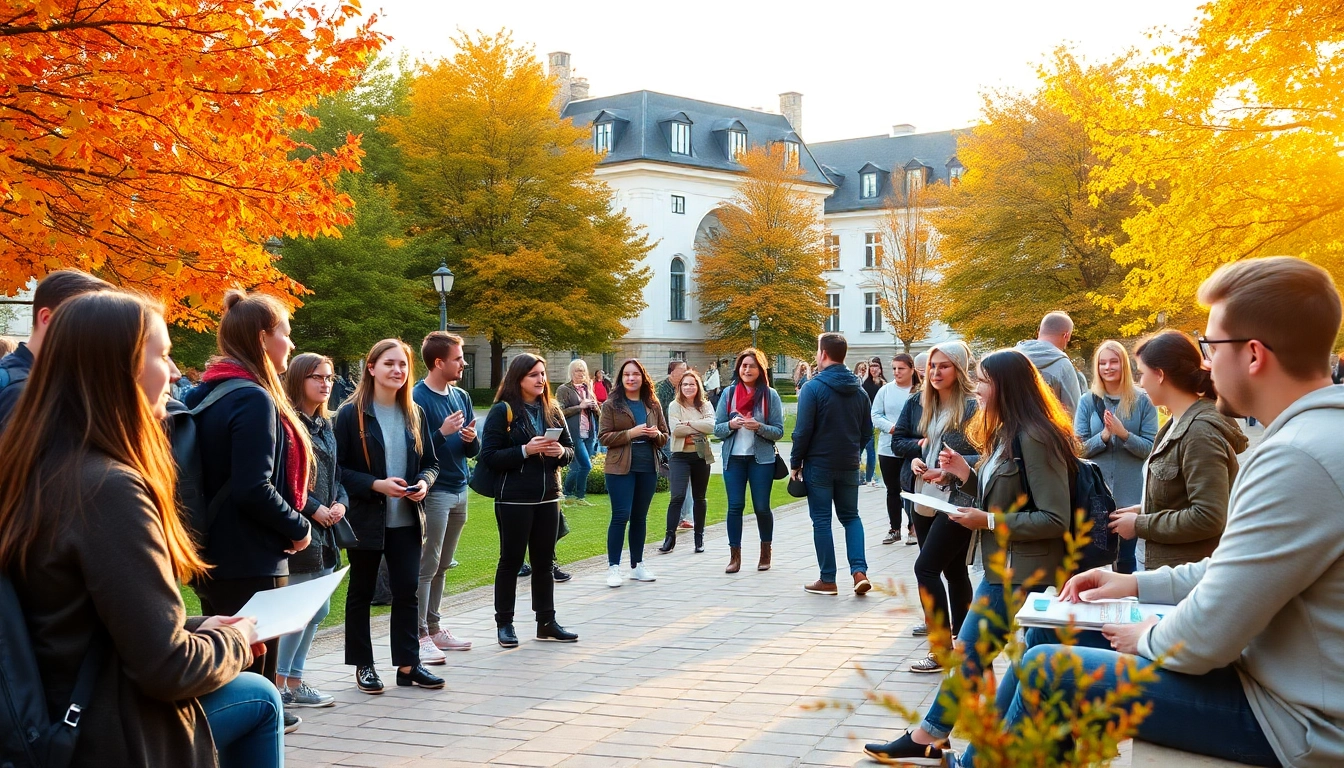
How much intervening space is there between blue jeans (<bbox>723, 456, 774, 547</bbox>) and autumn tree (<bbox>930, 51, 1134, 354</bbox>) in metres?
25.7

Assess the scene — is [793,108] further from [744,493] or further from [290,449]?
[290,449]

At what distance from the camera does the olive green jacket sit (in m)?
4.91

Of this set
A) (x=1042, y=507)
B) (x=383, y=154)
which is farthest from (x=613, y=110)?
(x=1042, y=507)

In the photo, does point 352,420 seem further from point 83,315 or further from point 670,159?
point 670,159

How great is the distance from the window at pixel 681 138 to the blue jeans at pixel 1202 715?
57.9 meters

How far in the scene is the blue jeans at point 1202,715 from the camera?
290 centimetres

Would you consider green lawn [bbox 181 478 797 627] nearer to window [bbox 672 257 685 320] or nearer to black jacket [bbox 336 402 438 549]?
black jacket [bbox 336 402 438 549]

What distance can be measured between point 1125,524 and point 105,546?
13.8 ft

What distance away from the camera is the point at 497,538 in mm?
13172

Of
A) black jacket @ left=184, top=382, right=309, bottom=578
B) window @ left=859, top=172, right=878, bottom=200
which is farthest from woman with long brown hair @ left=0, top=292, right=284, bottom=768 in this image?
window @ left=859, top=172, right=878, bottom=200

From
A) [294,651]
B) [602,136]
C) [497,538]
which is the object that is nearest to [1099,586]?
[294,651]

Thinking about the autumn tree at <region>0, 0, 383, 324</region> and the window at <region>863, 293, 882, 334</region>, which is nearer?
the autumn tree at <region>0, 0, 383, 324</region>

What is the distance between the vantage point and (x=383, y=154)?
44.3m

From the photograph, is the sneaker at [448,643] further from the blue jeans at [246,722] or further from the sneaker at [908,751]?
the blue jeans at [246,722]
